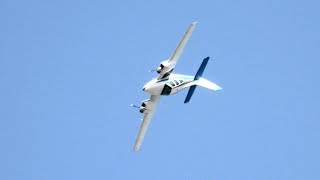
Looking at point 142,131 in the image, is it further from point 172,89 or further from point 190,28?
point 190,28

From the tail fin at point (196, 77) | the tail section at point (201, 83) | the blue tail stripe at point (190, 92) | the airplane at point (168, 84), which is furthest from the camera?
the blue tail stripe at point (190, 92)

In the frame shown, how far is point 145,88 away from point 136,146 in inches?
331

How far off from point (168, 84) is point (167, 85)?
17 centimetres

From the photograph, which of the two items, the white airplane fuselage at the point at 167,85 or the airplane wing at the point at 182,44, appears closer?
the airplane wing at the point at 182,44

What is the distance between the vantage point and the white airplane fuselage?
3812 inches

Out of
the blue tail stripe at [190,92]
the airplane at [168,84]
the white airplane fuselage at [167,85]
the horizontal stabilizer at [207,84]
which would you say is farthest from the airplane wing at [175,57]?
the horizontal stabilizer at [207,84]

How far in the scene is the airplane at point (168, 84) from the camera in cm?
9681

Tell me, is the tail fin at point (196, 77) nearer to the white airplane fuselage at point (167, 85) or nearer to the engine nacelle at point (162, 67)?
the white airplane fuselage at point (167, 85)

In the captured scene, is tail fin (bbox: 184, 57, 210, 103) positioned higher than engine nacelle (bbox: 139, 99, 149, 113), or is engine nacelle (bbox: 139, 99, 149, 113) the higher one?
tail fin (bbox: 184, 57, 210, 103)

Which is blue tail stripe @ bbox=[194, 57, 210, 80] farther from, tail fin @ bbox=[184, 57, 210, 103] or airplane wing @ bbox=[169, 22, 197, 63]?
airplane wing @ bbox=[169, 22, 197, 63]

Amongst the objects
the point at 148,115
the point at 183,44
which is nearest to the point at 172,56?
the point at 183,44

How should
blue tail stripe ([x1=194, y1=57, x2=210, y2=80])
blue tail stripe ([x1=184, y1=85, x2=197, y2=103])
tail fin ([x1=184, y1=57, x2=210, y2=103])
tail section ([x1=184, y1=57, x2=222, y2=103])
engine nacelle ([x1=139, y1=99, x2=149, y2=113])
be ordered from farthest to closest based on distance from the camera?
engine nacelle ([x1=139, y1=99, x2=149, y2=113])
blue tail stripe ([x1=184, y1=85, x2=197, y2=103])
tail section ([x1=184, y1=57, x2=222, y2=103])
tail fin ([x1=184, y1=57, x2=210, y2=103])
blue tail stripe ([x1=194, y1=57, x2=210, y2=80])

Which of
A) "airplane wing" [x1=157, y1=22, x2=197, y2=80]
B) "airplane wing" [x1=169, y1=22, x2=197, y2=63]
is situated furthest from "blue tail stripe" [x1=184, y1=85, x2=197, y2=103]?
"airplane wing" [x1=169, y1=22, x2=197, y2=63]

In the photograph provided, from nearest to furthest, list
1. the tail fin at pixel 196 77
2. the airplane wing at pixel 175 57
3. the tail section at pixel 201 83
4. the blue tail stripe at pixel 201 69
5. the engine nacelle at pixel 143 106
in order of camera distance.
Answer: the airplane wing at pixel 175 57 → the blue tail stripe at pixel 201 69 → the tail fin at pixel 196 77 → the tail section at pixel 201 83 → the engine nacelle at pixel 143 106
